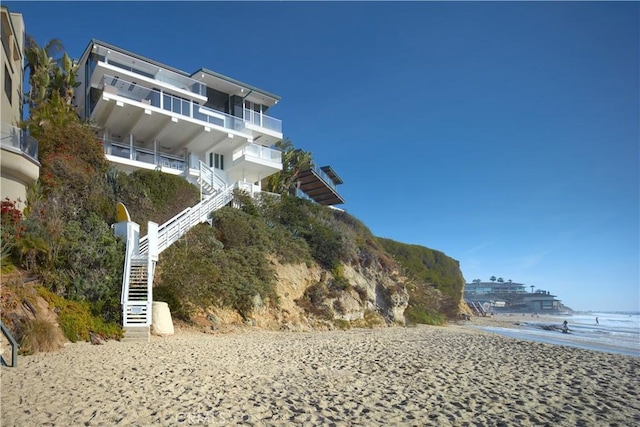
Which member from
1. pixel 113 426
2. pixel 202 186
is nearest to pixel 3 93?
pixel 202 186

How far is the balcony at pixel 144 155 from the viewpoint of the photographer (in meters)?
22.5

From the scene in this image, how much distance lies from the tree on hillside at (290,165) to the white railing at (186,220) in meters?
11.3

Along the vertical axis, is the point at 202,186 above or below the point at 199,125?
below

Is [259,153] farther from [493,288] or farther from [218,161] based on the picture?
[493,288]

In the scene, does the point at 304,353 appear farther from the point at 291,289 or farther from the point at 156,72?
the point at 156,72

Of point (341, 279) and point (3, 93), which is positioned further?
point (341, 279)

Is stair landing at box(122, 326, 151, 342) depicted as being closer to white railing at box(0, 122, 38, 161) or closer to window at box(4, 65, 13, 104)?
white railing at box(0, 122, 38, 161)

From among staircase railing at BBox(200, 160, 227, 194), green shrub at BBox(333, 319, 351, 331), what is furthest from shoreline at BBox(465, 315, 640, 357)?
staircase railing at BBox(200, 160, 227, 194)

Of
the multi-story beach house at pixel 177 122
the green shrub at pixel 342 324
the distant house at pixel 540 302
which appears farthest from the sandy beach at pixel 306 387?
the distant house at pixel 540 302

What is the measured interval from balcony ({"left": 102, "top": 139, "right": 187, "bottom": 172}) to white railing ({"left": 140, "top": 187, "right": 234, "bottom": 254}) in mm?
4431

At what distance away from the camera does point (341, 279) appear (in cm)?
2208

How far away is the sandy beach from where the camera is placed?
5.79 meters

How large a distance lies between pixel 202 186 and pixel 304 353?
14547mm

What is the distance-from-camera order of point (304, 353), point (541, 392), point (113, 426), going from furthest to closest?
point (304, 353)
point (541, 392)
point (113, 426)
